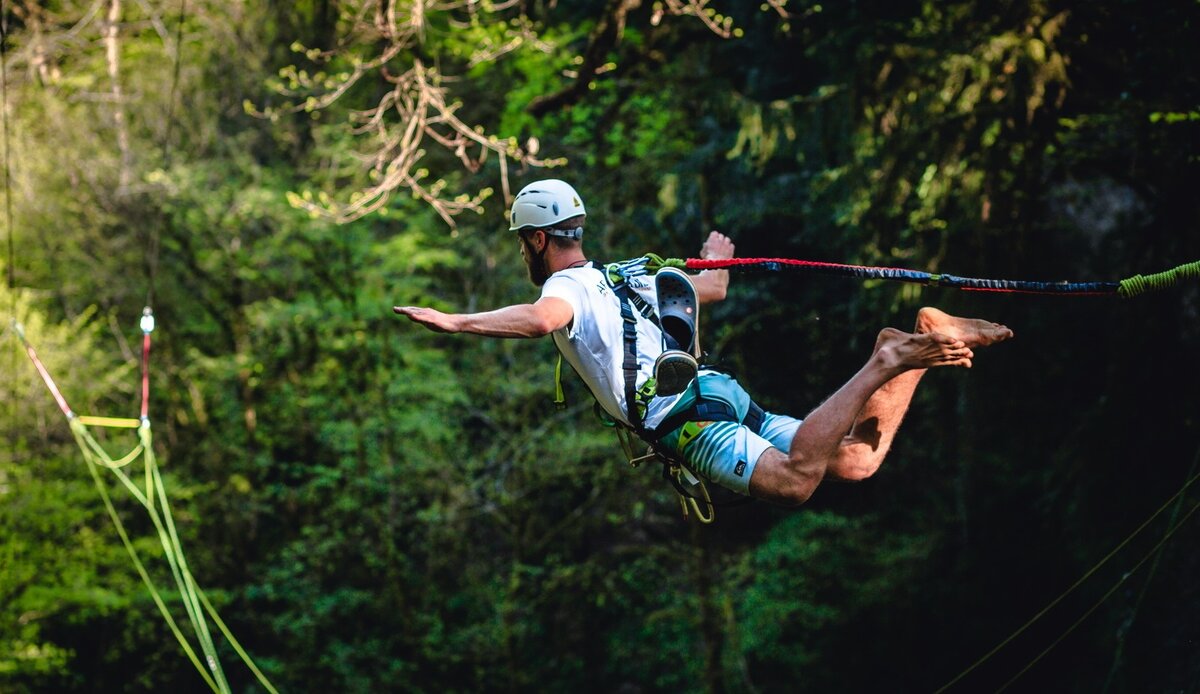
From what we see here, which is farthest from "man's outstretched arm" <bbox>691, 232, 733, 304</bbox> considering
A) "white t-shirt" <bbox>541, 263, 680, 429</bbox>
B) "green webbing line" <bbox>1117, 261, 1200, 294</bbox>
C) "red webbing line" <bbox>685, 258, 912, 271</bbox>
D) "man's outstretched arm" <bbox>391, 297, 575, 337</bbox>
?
"green webbing line" <bbox>1117, 261, 1200, 294</bbox>

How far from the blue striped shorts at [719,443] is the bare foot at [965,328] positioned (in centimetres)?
57

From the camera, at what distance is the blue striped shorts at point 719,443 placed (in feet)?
12.2

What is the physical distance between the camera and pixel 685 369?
12.0ft

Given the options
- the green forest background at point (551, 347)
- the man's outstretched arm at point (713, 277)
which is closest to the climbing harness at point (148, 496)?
the green forest background at point (551, 347)

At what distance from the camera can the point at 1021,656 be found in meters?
11.1

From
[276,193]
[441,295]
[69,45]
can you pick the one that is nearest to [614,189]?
[441,295]

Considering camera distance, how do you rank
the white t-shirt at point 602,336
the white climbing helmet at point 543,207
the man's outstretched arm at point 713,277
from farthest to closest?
the man's outstretched arm at point 713,277
the white climbing helmet at point 543,207
the white t-shirt at point 602,336

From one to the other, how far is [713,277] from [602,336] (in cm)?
93

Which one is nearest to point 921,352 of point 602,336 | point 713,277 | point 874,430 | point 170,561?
point 874,430

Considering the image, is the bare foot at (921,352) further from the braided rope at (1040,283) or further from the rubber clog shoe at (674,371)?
the rubber clog shoe at (674,371)

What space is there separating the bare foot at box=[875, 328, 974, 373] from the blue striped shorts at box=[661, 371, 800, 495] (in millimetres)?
427

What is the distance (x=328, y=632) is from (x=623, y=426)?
11354 mm

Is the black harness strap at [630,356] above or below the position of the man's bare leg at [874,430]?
above

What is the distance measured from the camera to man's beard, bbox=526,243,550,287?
3902mm
